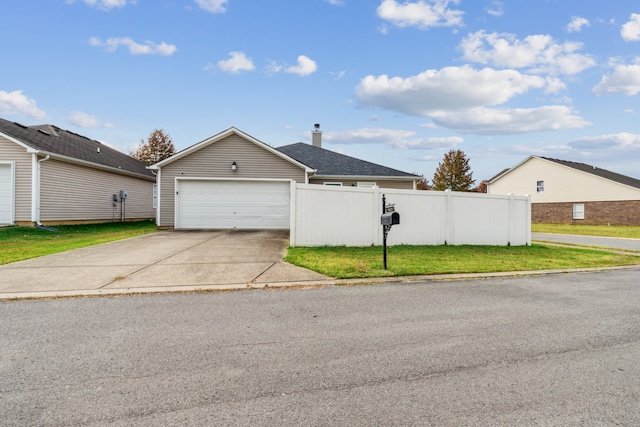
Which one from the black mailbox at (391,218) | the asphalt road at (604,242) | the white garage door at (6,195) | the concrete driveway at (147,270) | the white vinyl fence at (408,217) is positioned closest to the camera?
the concrete driveway at (147,270)

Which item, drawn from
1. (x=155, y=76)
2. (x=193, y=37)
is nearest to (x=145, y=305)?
(x=193, y=37)

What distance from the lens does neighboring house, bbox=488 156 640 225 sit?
92.0 feet

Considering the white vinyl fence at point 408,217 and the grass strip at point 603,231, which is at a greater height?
the white vinyl fence at point 408,217

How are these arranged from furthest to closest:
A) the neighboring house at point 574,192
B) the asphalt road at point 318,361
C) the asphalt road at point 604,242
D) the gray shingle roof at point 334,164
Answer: the neighboring house at point 574,192 < the gray shingle roof at point 334,164 < the asphalt road at point 604,242 < the asphalt road at point 318,361

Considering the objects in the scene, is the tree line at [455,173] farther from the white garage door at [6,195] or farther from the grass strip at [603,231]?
the white garage door at [6,195]

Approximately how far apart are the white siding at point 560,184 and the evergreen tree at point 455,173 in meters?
13.3

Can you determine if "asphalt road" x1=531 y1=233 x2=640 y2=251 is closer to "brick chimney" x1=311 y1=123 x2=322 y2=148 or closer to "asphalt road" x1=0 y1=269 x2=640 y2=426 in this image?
"asphalt road" x1=0 y1=269 x2=640 y2=426

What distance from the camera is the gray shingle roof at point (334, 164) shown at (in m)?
20.2

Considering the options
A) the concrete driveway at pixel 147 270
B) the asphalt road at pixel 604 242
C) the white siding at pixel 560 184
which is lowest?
the asphalt road at pixel 604 242

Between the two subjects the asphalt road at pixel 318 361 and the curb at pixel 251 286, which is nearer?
the asphalt road at pixel 318 361

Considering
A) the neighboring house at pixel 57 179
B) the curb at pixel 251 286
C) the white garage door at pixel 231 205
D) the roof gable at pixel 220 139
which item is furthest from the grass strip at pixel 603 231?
the neighboring house at pixel 57 179

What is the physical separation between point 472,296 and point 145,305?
5117mm

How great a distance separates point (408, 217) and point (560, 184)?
2826 centimetres

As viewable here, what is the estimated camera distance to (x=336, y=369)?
308cm
